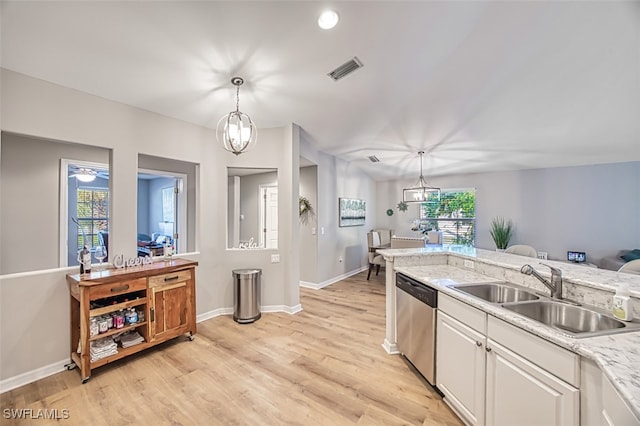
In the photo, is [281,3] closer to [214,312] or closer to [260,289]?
[260,289]

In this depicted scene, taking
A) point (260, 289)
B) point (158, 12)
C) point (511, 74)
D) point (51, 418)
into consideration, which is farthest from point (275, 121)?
point (51, 418)

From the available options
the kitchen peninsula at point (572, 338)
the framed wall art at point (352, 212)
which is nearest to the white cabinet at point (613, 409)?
the kitchen peninsula at point (572, 338)

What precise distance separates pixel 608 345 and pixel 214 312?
390 cm

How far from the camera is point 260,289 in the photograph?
3725mm

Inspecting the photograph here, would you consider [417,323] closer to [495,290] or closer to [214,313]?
[495,290]

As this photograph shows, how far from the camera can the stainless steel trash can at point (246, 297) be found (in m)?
3.46

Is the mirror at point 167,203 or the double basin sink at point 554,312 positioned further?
the mirror at point 167,203

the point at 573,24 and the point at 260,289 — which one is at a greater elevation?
the point at 573,24

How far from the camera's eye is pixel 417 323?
7.41 feet

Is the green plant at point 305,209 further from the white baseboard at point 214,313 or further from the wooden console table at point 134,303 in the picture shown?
the wooden console table at point 134,303

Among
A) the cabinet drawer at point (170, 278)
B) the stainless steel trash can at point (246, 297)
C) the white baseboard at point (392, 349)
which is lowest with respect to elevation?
the white baseboard at point (392, 349)

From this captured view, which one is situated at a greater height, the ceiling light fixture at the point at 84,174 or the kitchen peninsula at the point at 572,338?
the ceiling light fixture at the point at 84,174

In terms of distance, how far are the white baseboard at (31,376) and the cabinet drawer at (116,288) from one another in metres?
0.80

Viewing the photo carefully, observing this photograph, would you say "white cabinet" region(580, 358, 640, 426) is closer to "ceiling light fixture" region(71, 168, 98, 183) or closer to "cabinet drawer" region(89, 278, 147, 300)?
"cabinet drawer" region(89, 278, 147, 300)
